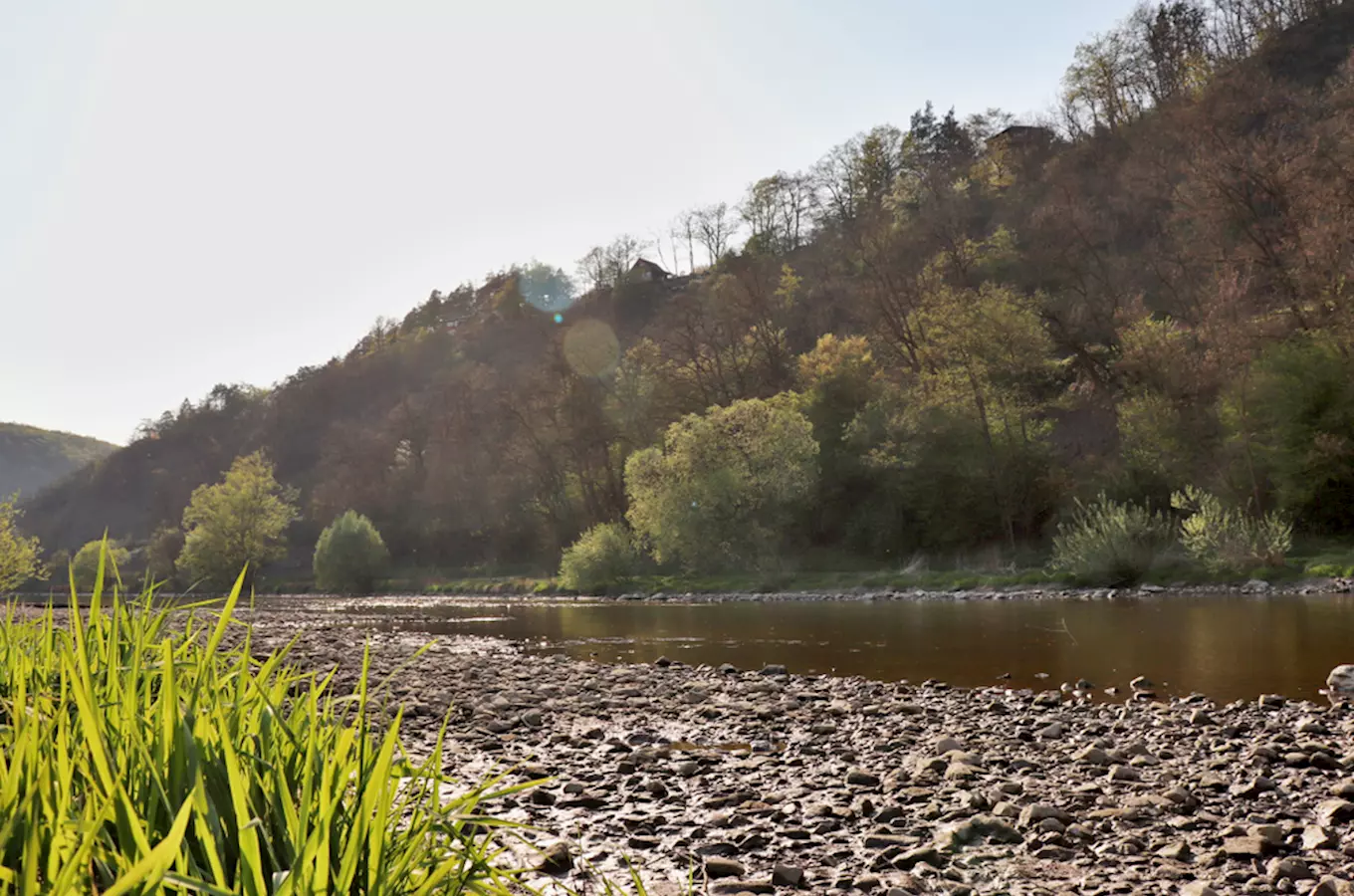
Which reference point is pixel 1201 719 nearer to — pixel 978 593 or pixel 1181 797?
pixel 1181 797

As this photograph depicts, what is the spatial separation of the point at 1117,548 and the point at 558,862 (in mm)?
29141

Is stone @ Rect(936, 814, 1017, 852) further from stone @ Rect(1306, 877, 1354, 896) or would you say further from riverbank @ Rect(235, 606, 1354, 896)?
stone @ Rect(1306, 877, 1354, 896)

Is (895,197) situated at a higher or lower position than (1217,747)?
higher

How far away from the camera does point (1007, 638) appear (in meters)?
19.4

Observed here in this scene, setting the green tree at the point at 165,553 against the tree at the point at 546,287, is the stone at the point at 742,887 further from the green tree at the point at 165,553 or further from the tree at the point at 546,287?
the tree at the point at 546,287

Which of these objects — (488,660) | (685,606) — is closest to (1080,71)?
(685,606)

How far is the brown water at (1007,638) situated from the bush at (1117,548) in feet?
9.29

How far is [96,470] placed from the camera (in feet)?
487

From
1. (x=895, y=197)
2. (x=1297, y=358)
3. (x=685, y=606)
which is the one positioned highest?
(x=895, y=197)

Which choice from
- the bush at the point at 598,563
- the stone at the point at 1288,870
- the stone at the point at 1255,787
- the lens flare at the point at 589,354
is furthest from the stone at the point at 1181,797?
the lens flare at the point at 589,354

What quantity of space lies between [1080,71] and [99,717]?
100 m

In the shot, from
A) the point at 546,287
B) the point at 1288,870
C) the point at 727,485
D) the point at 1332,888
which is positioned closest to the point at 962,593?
the point at 727,485

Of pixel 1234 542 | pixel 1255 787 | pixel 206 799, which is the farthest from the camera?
pixel 1234 542

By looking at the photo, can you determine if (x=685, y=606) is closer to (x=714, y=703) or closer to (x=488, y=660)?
(x=488, y=660)
